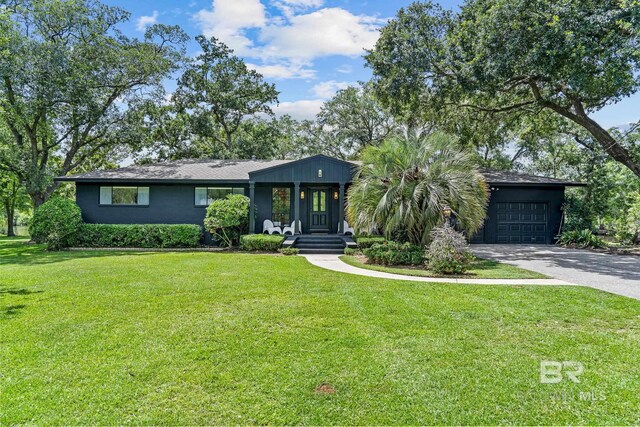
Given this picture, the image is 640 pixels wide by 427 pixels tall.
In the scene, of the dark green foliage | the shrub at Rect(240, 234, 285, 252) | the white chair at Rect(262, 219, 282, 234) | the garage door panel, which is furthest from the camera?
the garage door panel

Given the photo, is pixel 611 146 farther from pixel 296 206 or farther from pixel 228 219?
pixel 228 219

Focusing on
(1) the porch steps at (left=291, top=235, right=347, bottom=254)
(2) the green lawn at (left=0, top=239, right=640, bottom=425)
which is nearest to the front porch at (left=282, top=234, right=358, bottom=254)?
(1) the porch steps at (left=291, top=235, right=347, bottom=254)

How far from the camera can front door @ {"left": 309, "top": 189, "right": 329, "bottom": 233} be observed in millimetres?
16094

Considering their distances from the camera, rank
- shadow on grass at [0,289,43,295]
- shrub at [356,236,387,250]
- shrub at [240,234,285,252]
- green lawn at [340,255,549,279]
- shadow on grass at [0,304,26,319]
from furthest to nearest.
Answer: shrub at [240,234,285,252]
shrub at [356,236,387,250]
green lawn at [340,255,549,279]
shadow on grass at [0,289,43,295]
shadow on grass at [0,304,26,319]

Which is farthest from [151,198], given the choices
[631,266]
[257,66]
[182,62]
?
[631,266]

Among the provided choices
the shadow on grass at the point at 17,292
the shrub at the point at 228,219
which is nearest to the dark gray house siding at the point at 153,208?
the shrub at the point at 228,219

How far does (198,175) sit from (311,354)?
13635 mm

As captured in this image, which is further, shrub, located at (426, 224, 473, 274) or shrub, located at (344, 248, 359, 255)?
shrub, located at (344, 248, 359, 255)

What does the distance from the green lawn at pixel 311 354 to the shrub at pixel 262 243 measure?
623 cm

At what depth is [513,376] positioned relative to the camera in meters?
3.38

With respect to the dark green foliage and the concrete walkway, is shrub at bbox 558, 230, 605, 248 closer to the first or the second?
the dark green foliage

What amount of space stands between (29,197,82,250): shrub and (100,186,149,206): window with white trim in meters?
1.70

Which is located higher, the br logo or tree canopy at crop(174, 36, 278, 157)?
tree canopy at crop(174, 36, 278, 157)

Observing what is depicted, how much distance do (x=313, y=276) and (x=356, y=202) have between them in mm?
3256
